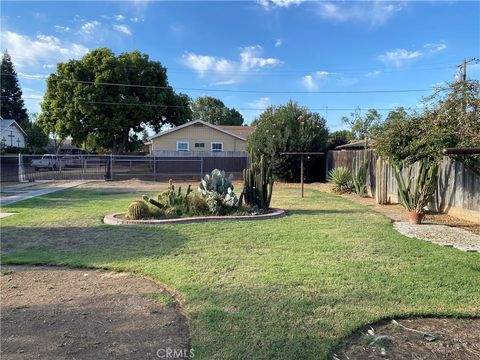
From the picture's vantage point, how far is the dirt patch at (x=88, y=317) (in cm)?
322

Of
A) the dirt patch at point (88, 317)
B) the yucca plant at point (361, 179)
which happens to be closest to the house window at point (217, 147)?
the yucca plant at point (361, 179)

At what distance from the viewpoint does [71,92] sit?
1344 inches

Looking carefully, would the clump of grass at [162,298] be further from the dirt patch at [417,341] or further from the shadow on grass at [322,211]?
the shadow on grass at [322,211]

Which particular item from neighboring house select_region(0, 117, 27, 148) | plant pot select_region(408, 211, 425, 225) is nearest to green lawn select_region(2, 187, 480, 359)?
plant pot select_region(408, 211, 425, 225)

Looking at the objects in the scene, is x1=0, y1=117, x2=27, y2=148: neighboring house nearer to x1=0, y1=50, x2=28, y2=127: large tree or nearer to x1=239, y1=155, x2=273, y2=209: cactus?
x1=0, y1=50, x2=28, y2=127: large tree

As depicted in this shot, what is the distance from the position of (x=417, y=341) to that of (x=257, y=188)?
7.05 metres

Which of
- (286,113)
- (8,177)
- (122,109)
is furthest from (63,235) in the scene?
(122,109)

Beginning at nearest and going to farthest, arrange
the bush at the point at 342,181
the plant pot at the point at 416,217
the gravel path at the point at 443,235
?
the gravel path at the point at 443,235 < the plant pot at the point at 416,217 < the bush at the point at 342,181

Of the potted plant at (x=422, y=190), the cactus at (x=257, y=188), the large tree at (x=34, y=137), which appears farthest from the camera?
the large tree at (x=34, y=137)

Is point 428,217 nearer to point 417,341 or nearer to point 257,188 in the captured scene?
point 257,188

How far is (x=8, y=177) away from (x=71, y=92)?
1245 centimetres

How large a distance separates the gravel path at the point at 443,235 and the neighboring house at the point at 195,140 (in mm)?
22030

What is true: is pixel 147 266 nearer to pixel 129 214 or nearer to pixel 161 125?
pixel 129 214

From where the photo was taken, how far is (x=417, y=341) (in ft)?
11.0
